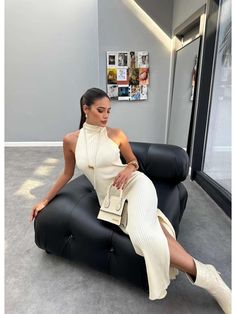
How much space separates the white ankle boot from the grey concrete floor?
85 mm

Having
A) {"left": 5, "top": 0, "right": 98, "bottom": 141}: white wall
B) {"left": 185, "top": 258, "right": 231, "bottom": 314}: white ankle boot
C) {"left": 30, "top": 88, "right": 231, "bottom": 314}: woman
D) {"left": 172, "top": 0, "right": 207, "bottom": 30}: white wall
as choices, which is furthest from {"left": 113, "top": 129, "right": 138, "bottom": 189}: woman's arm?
{"left": 5, "top": 0, "right": 98, "bottom": 141}: white wall

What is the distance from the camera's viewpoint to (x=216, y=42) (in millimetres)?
2424

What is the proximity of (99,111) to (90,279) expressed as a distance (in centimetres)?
100

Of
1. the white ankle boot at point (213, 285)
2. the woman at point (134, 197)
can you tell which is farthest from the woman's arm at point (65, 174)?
the white ankle boot at point (213, 285)

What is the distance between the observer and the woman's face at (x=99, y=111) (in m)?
1.30

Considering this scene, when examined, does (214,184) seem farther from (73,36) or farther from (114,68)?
(73,36)

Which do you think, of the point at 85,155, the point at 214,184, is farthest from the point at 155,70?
the point at 85,155

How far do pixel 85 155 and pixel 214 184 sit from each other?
1.61m

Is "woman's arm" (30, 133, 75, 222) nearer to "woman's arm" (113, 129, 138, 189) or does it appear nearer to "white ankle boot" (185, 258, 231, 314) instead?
"woman's arm" (113, 129, 138, 189)

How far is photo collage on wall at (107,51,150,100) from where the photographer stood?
3.75 metres

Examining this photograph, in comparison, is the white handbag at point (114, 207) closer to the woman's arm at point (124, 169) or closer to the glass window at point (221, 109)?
the woman's arm at point (124, 169)

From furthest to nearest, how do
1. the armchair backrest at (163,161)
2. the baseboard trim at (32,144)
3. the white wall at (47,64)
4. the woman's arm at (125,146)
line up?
1. the baseboard trim at (32,144)
2. the white wall at (47,64)
3. the armchair backrest at (163,161)
4. the woman's arm at (125,146)

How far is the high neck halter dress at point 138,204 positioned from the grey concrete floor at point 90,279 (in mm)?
178

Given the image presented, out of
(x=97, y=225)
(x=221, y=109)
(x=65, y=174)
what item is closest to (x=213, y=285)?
(x=97, y=225)
